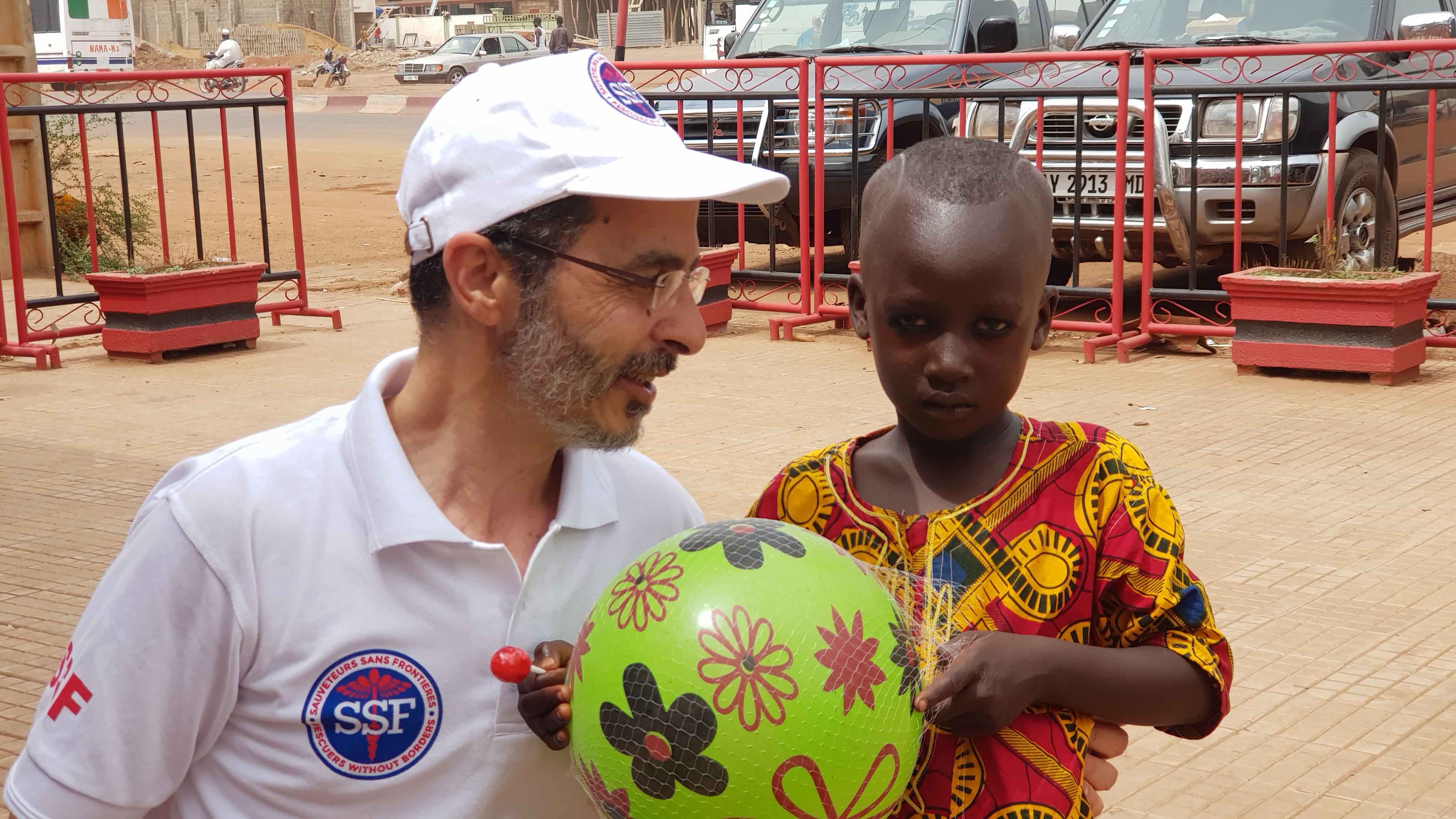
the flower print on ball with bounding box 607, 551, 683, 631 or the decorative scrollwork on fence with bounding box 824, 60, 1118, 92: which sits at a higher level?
the decorative scrollwork on fence with bounding box 824, 60, 1118, 92

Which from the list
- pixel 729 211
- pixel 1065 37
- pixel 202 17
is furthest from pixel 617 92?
pixel 202 17

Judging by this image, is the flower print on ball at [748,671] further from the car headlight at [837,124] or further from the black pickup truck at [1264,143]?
the car headlight at [837,124]

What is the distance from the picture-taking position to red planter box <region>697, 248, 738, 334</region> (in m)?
10.8

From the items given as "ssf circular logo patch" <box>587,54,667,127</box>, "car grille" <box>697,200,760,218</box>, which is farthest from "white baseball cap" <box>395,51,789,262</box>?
"car grille" <box>697,200,760,218</box>

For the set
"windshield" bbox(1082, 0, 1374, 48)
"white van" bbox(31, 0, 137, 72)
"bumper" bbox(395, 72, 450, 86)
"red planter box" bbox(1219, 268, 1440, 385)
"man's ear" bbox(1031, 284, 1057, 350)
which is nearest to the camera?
"man's ear" bbox(1031, 284, 1057, 350)

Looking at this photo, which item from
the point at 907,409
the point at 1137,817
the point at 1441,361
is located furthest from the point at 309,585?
the point at 1441,361

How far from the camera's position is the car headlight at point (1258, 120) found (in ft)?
31.0

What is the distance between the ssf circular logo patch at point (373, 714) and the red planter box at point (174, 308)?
864 centimetres

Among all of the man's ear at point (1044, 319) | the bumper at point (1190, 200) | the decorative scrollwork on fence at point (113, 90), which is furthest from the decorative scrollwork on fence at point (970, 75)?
the man's ear at point (1044, 319)

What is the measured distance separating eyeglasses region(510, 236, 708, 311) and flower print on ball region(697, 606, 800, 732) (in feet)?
1.54

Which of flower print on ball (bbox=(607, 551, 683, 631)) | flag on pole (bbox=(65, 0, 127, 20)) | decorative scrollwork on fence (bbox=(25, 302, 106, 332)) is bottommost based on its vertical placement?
decorative scrollwork on fence (bbox=(25, 302, 106, 332))

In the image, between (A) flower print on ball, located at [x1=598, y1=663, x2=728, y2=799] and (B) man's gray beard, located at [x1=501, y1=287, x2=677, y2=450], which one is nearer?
(A) flower print on ball, located at [x1=598, y1=663, x2=728, y2=799]

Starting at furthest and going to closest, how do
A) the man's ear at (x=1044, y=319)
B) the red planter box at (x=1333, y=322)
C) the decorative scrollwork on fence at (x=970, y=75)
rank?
1. the decorative scrollwork on fence at (x=970, y=75)
2. the red planter box at (x=1333, y=322)
3. the man's ear at (x=1044, y=319)

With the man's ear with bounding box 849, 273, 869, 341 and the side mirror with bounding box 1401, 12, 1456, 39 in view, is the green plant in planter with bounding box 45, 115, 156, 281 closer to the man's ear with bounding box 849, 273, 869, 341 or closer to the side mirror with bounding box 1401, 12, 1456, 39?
the side mirror with bounding box 1401, 12, 1456, 39
